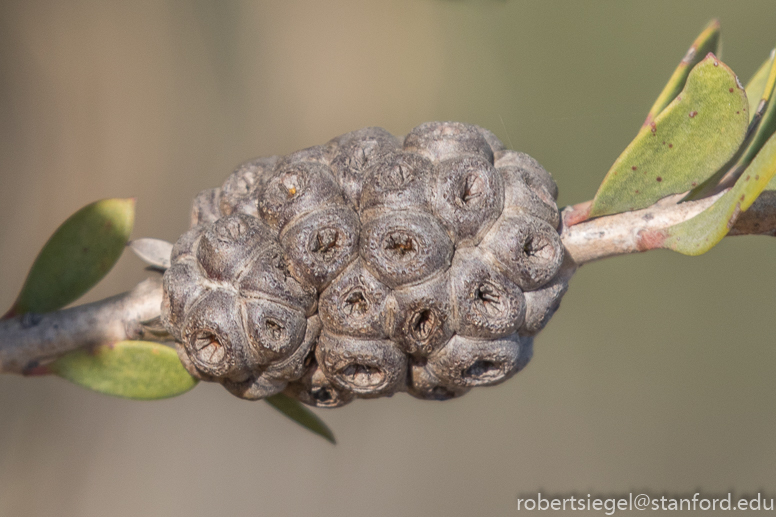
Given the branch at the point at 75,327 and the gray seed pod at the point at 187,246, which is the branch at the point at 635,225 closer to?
the branch at the point at 75,327

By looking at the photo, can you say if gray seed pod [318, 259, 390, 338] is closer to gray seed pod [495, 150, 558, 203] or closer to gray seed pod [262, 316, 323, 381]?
gray seed pod [262, 316, 323, 381]

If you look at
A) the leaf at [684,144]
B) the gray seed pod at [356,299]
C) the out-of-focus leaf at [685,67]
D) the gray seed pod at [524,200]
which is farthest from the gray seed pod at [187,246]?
the out-of-focus leaf at [685,67]

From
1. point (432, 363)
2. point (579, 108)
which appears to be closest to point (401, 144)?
A: point (432, 363)

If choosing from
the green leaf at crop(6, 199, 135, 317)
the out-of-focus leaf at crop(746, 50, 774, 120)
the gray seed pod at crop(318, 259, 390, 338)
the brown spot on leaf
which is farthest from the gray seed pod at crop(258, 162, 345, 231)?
the out-of-focus leaf at crop(746, 50, 774, 120)

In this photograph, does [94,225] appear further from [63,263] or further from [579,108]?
[579,108]

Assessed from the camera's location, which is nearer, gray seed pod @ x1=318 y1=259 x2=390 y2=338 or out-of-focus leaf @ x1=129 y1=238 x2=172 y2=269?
gray seed pod @ x1=318 y1=259 x2=390 y2=338
